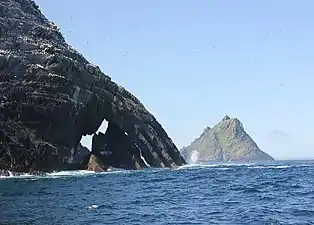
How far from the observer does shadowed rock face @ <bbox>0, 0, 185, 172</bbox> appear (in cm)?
10594

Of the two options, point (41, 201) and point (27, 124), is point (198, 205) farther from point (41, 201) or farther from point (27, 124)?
point (27, 124)

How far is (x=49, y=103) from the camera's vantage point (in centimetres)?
10938

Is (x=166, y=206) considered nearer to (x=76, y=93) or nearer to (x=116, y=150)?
(x=76, y=93)

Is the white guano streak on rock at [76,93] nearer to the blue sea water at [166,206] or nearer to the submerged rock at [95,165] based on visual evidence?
the submerged rock at [95,165]

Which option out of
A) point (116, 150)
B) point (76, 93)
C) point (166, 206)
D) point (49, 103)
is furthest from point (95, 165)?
point (166, 206)

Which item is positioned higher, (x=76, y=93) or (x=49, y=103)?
(x=76, y=93)

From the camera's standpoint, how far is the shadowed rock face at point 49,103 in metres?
106

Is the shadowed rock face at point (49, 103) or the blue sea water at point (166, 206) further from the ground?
the shadowed rock face at point (49, 103)

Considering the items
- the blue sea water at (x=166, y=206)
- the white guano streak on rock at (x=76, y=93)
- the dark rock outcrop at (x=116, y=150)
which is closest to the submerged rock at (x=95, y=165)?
the dark rock outcrop at (x=116, y=150)

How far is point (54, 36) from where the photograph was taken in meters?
134

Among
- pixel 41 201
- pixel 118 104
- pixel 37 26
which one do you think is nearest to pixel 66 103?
pixel 118 104

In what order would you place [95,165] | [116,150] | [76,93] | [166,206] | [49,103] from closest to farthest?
[166,206]
[49,103]
[95,165]
[76,93]
[116,150]

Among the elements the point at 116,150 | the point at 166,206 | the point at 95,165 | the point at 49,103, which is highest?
the point at 49,103

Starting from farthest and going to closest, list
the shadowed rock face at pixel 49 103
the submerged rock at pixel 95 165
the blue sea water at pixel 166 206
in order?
the submerged rock at pixel 95 165
the shadowed rock face at pixel 49 103
the blue sea water at pixel 166 206
